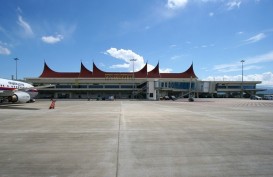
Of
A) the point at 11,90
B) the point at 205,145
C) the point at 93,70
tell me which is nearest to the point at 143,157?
the point at 205,145

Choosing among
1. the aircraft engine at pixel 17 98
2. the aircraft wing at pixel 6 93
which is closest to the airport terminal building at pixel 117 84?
the aircraft engine at pixel 17 98

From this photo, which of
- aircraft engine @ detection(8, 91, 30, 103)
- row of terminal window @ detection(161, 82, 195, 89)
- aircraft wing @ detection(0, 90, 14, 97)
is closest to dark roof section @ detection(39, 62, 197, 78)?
row of terminal window @ detection(161, 82, 195, 89)

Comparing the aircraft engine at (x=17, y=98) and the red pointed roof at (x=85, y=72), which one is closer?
the aircraft engine at (x=17, y=98)

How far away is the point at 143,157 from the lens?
262 inches

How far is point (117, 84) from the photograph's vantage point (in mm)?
100562

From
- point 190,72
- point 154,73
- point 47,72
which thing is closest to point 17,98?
point 154,73

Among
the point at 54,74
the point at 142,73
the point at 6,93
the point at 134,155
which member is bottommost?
the point at 134,155

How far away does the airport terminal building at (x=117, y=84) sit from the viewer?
313 feet

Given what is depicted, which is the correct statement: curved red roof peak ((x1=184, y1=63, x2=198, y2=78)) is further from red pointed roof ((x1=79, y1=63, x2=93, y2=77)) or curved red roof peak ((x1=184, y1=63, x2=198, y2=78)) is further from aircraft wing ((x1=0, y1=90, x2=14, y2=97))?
aircraft wing ((x1=0, y1=90, x2=14, y2=97))

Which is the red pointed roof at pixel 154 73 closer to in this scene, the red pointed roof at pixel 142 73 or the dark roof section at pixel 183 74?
the dark roof section at pixel 183 74

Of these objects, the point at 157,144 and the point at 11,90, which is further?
the point at 11,90

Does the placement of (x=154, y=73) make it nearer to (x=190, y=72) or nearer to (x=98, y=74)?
(x=190, y=72)

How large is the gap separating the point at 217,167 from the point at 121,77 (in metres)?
98.8

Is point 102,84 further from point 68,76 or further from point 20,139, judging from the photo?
point 20,139
